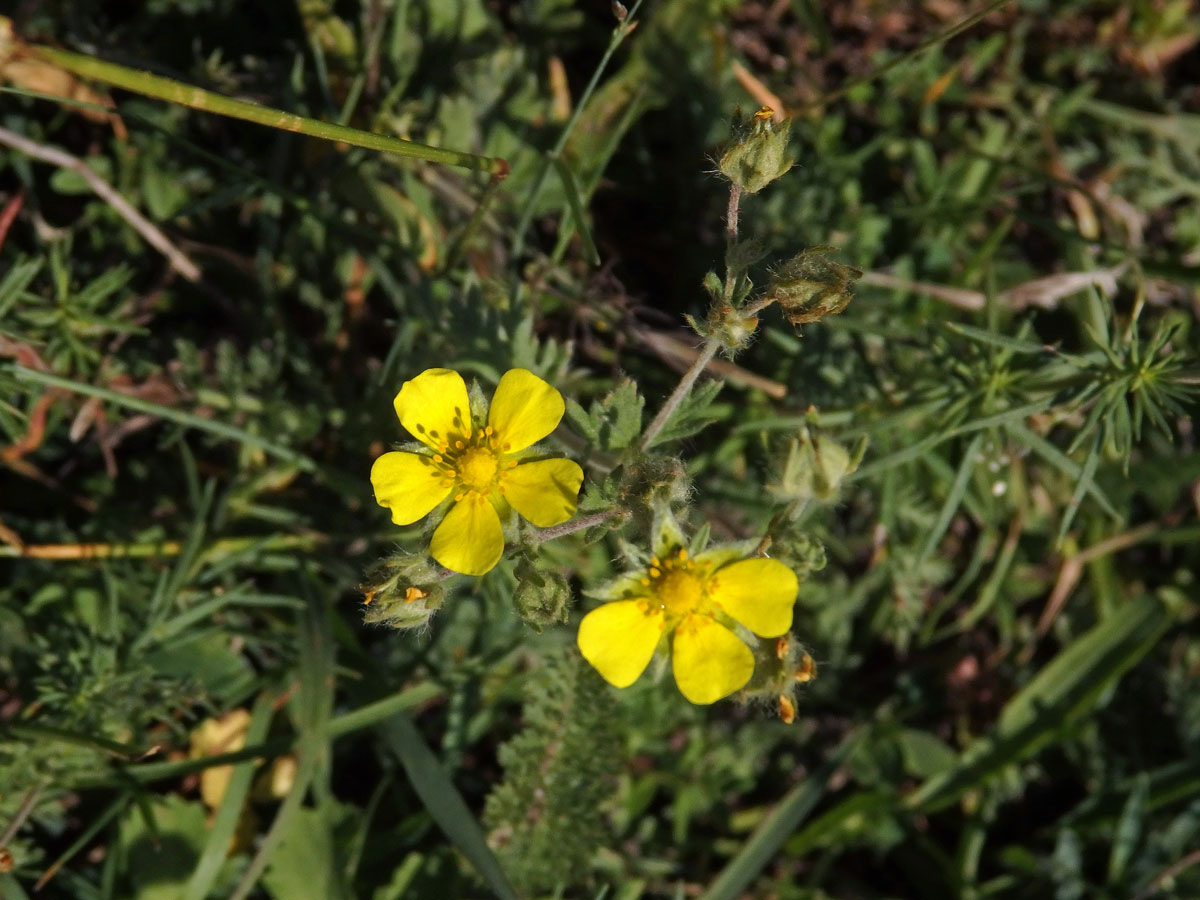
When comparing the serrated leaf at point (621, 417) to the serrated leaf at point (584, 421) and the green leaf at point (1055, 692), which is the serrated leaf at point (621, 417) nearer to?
the serrated leaf at point (584, 421)

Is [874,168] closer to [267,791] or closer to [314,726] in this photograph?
[314,726]

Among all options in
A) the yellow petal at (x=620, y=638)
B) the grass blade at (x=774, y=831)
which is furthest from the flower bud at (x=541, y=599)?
the grass blade at (x=774, y=831)

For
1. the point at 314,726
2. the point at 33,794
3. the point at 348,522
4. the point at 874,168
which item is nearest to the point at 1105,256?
the point at 874,168

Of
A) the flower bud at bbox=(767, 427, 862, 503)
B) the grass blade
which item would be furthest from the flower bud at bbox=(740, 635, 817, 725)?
the grass blade

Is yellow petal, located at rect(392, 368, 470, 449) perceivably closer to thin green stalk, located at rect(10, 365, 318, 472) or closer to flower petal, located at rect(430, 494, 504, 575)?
flower petal, located at rect(430, 494, 504, 575)

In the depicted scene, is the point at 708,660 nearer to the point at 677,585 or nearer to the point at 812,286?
the point at 677,585

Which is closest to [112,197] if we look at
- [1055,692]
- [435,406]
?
[435,406]
